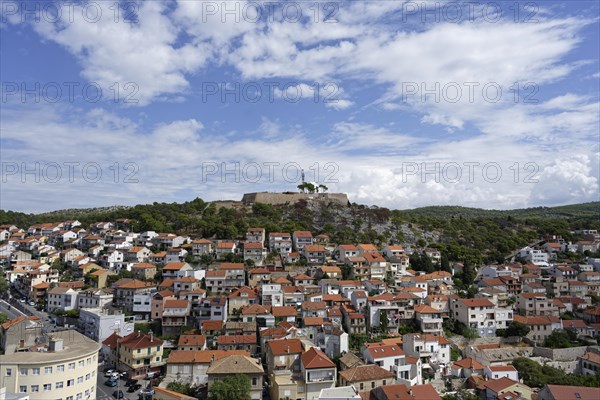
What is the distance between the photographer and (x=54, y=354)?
71.8 feet

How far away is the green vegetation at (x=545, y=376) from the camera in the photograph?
99.2 feet

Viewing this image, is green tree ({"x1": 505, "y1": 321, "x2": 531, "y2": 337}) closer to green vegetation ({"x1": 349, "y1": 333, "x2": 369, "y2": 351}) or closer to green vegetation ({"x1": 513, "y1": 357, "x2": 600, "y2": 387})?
green vegetation ({"x1": 513, "y1": 357, "x2": 600, "y2": 387})

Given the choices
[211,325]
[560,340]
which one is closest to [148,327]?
[211,325]

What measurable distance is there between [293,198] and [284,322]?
49.1 m

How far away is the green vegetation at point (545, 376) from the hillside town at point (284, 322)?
10cm

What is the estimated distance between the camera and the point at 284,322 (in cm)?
3491

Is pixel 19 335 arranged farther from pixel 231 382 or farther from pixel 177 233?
pixel 177 233

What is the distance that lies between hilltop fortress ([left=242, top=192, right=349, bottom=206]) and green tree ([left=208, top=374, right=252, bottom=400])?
5593 centimetres

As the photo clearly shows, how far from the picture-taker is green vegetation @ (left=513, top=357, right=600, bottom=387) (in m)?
30.2

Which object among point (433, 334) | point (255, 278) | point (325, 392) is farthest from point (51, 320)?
point (433, 334)

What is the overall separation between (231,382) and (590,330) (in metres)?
33.3

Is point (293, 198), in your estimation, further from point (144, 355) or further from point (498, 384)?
point (498, 384)

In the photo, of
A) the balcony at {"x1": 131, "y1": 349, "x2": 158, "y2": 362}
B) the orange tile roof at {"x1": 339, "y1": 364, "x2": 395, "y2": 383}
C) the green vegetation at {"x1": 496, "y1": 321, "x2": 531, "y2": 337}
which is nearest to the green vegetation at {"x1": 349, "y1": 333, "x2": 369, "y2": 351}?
the orange tile roof at {"x1": 339, "y1": 364, "x2": 395, "y2": 383}

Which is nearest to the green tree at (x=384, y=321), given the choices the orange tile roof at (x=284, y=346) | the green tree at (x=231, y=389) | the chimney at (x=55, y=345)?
the orange tile roof at (x=284, y=346)
